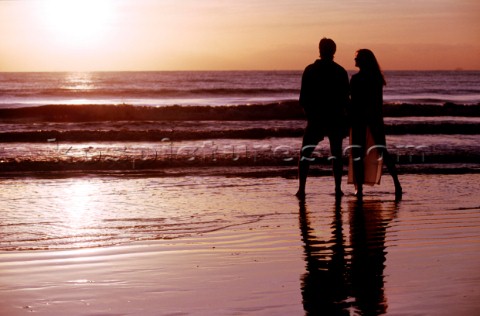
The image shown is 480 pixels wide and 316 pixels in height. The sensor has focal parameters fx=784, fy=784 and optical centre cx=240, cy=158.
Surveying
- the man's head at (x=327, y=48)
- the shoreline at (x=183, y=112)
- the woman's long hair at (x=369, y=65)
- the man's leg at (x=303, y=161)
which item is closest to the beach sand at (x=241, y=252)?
the man's leg at (x=303, y=161)

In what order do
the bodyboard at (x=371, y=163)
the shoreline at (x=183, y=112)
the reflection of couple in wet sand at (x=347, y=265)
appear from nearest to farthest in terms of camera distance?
the reflection of couple in wet sand at (x=347, y=265)
the bodyboard at (x=371, y=163)
the shoreline at (x=183, y=112)

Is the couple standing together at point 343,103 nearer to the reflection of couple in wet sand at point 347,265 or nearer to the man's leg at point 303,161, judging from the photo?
the man's leg at point 303,161

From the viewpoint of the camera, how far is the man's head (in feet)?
28.9

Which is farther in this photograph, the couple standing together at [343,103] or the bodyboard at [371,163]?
the bodyboard at [371,163]

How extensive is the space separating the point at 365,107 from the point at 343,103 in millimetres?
251

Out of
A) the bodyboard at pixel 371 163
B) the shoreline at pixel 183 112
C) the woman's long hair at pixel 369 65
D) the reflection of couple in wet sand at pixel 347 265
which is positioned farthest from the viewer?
the shoreline at pixel 183 112

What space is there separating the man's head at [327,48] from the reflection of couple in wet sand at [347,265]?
1894mm

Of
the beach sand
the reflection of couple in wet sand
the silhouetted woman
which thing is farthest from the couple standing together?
the reflection of couple in wet sand

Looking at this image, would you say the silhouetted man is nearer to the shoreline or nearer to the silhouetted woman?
the silhouetted woman

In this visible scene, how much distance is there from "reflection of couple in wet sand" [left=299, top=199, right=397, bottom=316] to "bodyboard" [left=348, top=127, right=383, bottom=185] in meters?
1.07

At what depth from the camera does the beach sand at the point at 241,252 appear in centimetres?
443

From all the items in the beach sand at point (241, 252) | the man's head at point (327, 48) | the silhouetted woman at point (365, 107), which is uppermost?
the man's head at point (327, 48)

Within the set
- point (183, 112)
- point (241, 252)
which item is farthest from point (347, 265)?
point (183, 112)

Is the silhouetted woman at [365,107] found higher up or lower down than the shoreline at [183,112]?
higher up
